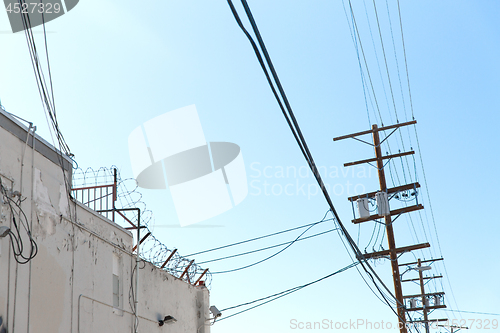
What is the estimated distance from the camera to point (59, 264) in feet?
36.8

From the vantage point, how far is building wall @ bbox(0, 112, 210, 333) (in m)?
9.79

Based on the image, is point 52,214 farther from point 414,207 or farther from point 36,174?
point 414,207

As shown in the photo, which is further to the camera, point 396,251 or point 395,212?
point 395,212

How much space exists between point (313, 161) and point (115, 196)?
8.56 meters

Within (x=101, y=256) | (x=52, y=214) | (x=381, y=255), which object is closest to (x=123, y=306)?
(x=101, y=256)

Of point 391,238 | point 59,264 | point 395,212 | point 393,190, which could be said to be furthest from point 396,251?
Result: point 59,264
